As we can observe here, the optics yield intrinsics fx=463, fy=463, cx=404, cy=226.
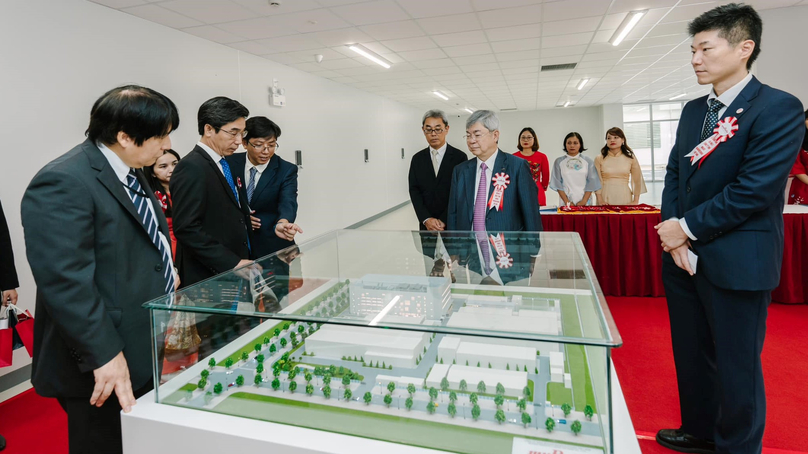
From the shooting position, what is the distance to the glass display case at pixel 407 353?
3.45 feet

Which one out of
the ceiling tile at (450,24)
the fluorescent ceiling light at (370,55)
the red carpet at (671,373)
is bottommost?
the red carpet at (671,373)

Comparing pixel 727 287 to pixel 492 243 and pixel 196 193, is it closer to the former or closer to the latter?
pixel 492 243

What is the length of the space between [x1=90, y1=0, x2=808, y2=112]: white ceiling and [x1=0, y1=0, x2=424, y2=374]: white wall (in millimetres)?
228

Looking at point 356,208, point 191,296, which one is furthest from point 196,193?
point 356,208

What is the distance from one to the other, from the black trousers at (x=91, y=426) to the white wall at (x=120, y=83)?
2693 millimetres

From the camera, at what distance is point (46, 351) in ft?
4.37

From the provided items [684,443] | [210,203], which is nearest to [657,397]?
[684,443]

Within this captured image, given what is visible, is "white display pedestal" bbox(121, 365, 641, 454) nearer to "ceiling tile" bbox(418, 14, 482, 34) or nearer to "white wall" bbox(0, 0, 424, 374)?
"white wall" bbox(0, 0, 424, 374)

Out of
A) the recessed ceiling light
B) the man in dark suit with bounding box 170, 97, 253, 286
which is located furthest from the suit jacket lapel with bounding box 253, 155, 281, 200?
the recessed ceiling light

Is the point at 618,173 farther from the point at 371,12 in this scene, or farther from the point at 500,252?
the point at 500,252

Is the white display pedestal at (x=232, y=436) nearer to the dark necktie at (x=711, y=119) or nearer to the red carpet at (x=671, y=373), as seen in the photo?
the dark necktie at (x=711, y=119)

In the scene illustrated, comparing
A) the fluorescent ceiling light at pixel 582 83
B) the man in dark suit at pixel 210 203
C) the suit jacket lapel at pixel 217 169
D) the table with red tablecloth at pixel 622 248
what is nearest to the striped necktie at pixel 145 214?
the man in dark suit at pixel 210 203

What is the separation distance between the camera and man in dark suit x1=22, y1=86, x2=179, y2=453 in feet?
3.83

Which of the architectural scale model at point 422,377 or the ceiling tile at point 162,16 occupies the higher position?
the ceiling tile at point 162,16
